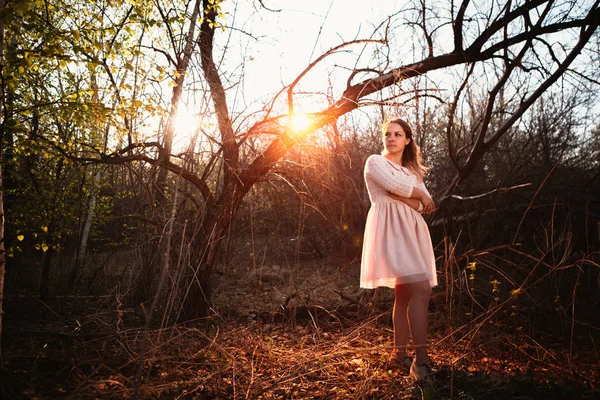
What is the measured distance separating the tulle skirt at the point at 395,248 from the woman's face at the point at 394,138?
1.35 ft

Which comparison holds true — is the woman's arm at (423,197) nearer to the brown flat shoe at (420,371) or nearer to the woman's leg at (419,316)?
the woman's leg at (419,316)

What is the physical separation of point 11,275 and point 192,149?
13.6ft

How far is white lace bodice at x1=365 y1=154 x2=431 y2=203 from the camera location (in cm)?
288

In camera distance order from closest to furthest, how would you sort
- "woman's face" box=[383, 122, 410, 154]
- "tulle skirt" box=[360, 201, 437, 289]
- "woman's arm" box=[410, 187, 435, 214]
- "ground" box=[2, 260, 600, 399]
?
"ground" box=[2, 260, 600, 399], "tulle skirt" box=[360, 201, 437, 289], "woman's arm" box=[410, 187, 435, 214], "woman's face" box=[383, 122, 410, 154]

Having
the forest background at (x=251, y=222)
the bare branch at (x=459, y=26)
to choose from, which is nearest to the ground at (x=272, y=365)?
the forest background at (x=251, y=222)

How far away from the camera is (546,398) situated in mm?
2432

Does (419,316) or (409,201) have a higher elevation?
(409,201)

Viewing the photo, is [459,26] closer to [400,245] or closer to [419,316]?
[400,245]

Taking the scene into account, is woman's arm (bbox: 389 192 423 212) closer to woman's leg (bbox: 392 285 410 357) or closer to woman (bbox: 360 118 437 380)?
woman (bbox: 360 118 437 380)

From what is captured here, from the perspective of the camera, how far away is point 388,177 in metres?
2.88

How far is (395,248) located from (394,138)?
81cm

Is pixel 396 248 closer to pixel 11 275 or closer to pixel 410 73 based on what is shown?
pixel 410 73

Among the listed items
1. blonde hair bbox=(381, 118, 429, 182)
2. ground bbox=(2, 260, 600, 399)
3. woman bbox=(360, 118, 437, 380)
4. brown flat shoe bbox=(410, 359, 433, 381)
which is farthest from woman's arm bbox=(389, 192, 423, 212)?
brown flat shoe bbox=(410, 359, 433, 381)

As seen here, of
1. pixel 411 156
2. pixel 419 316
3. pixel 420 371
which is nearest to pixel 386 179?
pixel 411 156
